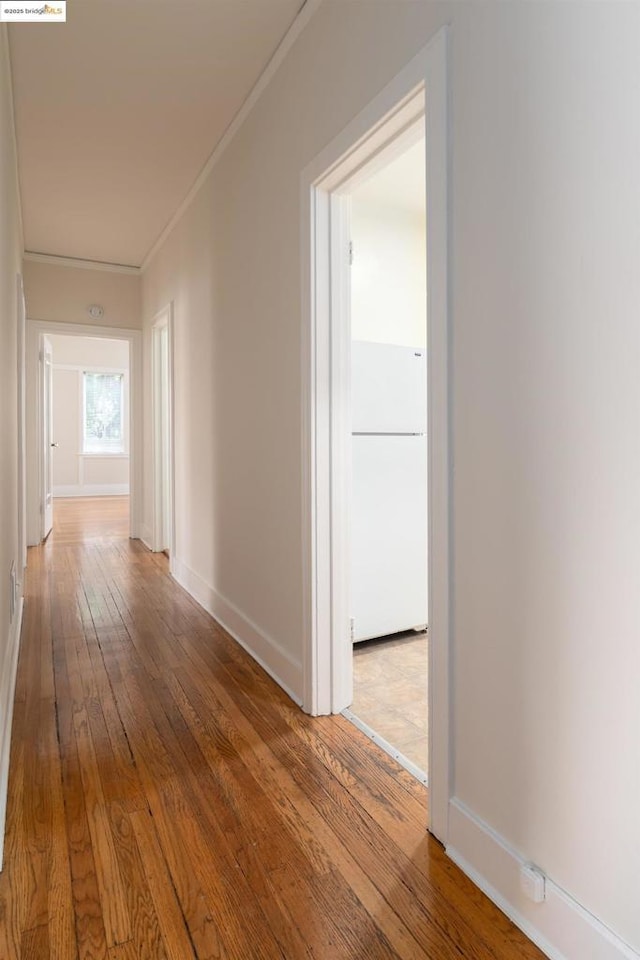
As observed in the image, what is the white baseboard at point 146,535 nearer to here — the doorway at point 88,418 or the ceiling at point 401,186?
the ceiling at point 401,186

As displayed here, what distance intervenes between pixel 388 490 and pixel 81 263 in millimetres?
4276

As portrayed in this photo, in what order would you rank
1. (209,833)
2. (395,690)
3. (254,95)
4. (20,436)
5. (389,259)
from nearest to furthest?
(209,833) → (395,690) → (254,95) → (389,259) → (20,436)

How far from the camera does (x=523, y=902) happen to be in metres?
1.23

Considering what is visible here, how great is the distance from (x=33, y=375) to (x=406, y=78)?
193 inches

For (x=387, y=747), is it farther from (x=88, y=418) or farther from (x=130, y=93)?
(x=88, y=418)

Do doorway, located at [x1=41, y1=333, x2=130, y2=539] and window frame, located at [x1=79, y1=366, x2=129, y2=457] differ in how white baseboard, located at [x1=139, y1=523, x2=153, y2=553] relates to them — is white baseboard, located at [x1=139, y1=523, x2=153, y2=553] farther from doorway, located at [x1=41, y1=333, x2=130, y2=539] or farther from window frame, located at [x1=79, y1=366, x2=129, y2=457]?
window frame, located at [x1=79, y1=366, x2=129, y2=457]

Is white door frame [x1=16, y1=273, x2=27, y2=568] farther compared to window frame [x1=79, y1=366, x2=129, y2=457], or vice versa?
window frame [x1=79, y1=366, x2=129, y2=457]

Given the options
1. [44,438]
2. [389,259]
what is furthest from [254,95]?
[44,438]

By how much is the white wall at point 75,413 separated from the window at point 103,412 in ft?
0.44

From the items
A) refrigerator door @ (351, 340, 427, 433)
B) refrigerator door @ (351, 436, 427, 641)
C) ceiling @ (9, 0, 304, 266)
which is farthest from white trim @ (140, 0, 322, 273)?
refrigerator door @ (351, 436, 427, 641)

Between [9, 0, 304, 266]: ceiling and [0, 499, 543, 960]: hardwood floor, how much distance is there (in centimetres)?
272

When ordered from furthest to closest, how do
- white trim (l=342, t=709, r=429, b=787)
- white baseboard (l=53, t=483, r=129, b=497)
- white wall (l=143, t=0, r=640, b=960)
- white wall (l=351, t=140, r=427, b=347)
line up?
white baseboard (l=53, t=483, r=129, b=497)
white wall (l=351, t=140, r=427, b=347)
white trim (l=342, t=709, r=429, b=787)
white wall (l=143, t=0, r=640, b=960)

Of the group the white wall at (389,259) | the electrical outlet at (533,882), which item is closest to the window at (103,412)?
the white wall at (389,259)

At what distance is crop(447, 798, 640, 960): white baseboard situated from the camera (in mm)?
1074
